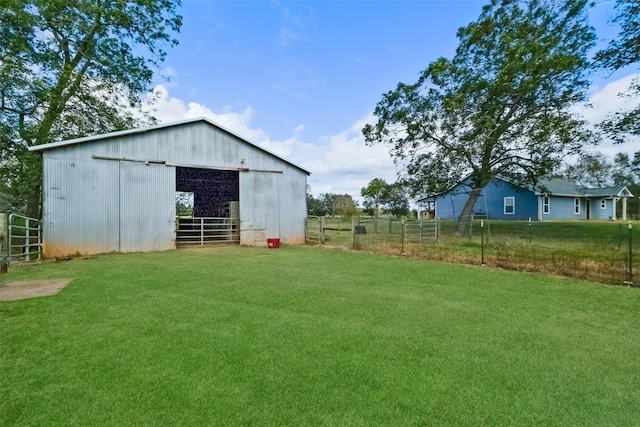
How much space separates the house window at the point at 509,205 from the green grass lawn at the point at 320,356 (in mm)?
19428

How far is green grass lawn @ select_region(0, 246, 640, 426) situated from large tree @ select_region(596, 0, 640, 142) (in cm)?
642

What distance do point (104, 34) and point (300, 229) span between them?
11.5m

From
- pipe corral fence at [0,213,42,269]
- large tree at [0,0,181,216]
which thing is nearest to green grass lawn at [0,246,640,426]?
pipe corral fence at [0,213,42,269]

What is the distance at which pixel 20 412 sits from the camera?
1.87 metres

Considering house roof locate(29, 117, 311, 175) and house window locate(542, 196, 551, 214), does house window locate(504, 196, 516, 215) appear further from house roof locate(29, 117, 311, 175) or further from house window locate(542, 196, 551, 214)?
house roof locate(29, 117, 311, 175)

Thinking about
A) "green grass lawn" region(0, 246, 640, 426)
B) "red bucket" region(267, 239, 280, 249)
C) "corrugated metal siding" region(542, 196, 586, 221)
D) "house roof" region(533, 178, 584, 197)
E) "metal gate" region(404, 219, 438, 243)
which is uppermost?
"house roof" region(533, 178, 584, 197)

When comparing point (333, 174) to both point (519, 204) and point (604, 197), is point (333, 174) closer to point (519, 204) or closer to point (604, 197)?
point (519, 204)

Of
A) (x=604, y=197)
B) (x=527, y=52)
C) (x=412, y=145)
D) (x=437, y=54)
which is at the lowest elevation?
(x=604, y=197)

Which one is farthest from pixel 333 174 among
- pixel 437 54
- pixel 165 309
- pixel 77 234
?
pixel 165 309

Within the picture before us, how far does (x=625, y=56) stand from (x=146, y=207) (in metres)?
14.5

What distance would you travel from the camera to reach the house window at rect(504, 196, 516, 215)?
72.6ft

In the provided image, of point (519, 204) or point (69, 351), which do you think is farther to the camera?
point (519, 204)

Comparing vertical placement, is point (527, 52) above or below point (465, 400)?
above

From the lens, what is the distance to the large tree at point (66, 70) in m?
11.2
